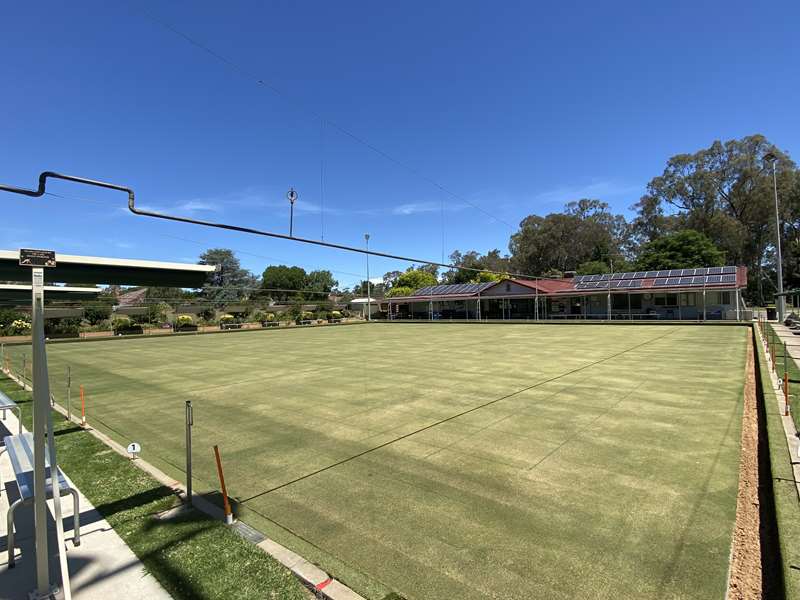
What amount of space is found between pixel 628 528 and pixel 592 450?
228cm

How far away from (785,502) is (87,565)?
7.11 meters

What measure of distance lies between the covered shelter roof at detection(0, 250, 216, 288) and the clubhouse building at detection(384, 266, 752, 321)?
37.2m

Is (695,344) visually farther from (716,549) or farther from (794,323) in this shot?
(716,549)

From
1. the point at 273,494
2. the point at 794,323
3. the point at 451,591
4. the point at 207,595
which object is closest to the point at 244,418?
the point at 273,494

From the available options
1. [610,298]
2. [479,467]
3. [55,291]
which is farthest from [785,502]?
[610,298]

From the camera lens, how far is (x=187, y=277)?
5.97m

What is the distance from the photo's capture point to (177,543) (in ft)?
13.5

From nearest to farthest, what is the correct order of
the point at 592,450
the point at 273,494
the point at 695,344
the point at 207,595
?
the point at 207,595, the point at 273,494, the point at 592,450, the point at 695,344

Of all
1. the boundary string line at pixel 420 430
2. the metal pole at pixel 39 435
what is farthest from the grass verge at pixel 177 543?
the boundary string line at pixel 420 430

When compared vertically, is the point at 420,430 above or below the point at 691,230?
below

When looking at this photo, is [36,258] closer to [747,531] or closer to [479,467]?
[479,467]

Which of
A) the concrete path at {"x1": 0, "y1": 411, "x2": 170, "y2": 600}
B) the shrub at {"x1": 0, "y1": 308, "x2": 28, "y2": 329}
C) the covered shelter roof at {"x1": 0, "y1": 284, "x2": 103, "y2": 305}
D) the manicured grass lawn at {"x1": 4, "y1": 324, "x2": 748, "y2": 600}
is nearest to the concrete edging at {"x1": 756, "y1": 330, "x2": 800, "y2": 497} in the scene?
the manicured grass lawn at {"x1": 4, "y1": 324, "x2": 748, "y2": 600}

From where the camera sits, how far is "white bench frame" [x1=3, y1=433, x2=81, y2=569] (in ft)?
12.3

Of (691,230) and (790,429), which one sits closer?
(790,429)
